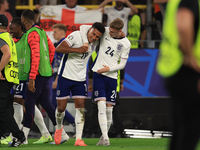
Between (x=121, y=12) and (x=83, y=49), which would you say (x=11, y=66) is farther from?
(x=121, y=12)

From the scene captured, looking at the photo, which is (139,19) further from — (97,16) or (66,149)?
(66,149)

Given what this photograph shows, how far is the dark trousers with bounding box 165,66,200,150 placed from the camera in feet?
7.70

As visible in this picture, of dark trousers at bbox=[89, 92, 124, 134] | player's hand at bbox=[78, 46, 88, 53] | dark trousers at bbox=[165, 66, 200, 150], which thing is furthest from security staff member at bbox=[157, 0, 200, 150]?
dark trousers at bbox=[89, 92, 124, 134]

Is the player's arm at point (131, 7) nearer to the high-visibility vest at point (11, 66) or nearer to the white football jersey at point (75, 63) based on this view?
the white football jersey at point (75, 63)

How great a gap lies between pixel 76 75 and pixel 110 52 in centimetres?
78

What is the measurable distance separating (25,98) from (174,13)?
14.9ft

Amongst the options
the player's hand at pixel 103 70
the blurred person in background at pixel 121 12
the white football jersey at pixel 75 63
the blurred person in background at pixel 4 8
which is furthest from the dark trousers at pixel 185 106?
the blurred person in background at pixel 4 8

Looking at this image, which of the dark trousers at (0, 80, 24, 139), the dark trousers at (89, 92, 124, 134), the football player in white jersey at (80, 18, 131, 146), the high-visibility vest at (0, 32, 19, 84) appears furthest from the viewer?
the dark trousers at (89, 92, 124, 134)

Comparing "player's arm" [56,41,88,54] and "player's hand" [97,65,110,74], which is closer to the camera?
"player's arm" [56,41,88,54]

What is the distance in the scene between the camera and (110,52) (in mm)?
6645

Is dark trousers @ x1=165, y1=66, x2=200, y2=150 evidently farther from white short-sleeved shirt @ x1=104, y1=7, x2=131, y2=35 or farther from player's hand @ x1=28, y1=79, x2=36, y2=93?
white short-sleeved shirt @ x1=104, y1=7, x2=131, y2=35

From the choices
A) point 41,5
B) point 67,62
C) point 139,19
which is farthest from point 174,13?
point 41,5

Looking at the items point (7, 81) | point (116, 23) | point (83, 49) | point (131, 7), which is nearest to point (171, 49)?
point (7, 81)

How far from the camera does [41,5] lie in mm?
10891
